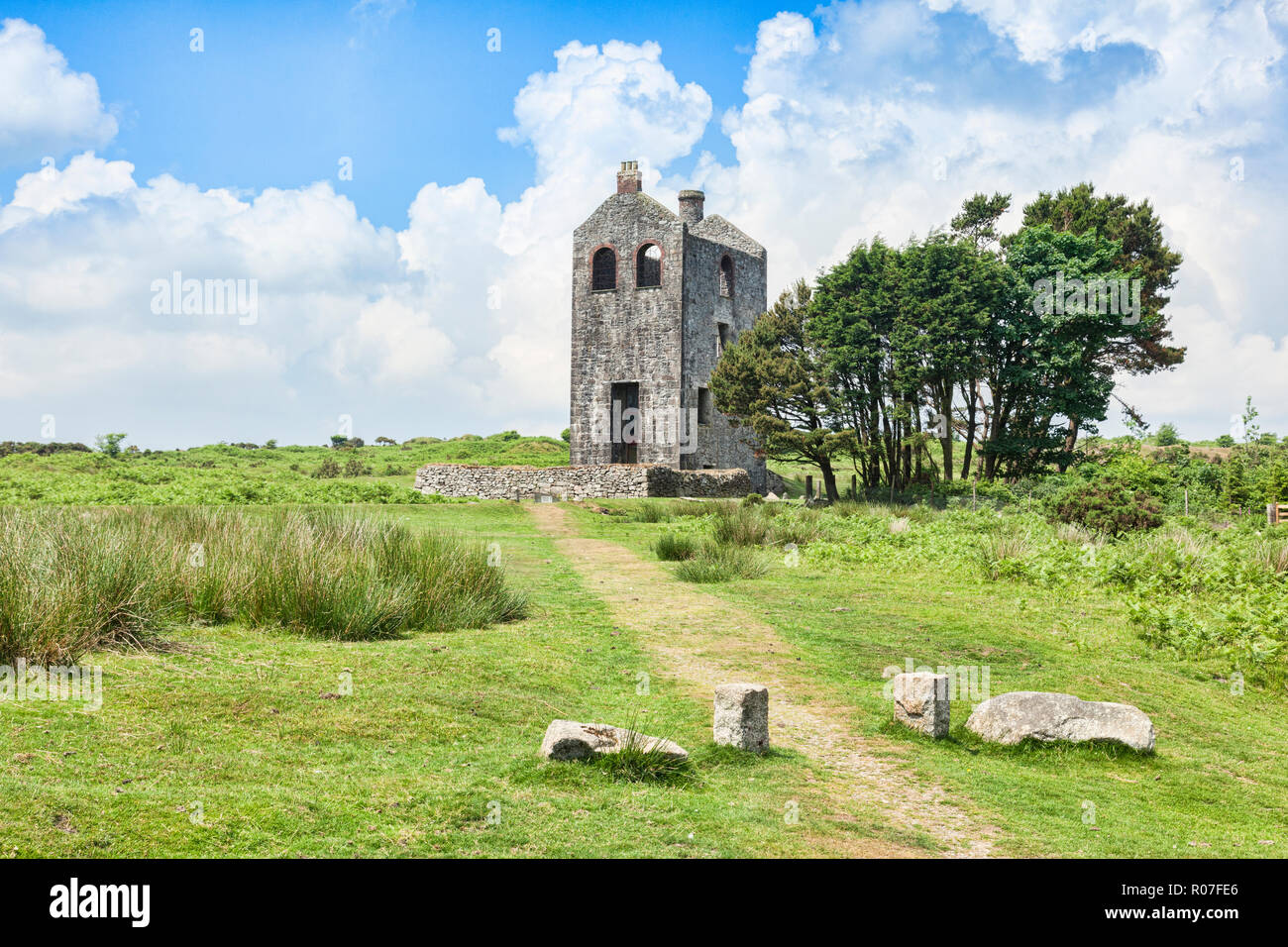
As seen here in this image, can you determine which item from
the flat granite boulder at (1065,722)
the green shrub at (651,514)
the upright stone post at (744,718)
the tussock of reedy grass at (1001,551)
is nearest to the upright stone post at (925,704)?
the flat granite boulder at (1065,722)

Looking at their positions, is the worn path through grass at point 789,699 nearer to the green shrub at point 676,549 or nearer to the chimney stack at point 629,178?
the green shrub at point 676,549

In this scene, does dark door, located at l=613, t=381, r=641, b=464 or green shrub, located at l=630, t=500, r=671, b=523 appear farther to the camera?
dark door, located at l=613, t=381, r=641, b=464

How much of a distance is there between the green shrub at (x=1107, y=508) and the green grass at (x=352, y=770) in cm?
1632

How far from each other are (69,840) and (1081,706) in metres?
A: 6.87

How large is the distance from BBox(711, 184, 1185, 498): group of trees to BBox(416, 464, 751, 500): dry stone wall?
3.00 metres

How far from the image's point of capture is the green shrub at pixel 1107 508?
2084cm

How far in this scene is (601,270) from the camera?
40.3 m

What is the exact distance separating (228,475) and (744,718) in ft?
90.3

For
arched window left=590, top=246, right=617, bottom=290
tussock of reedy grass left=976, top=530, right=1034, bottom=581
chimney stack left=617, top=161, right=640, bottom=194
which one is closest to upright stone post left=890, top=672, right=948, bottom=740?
tussock of reedy grass left=976, top=530, right=1034, bottom=581

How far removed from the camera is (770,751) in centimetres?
677

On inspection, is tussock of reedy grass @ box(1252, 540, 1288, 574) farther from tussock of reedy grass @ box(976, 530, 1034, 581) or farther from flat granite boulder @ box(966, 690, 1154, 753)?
flat granite boulder @ box(966, 690, 1154, 753)

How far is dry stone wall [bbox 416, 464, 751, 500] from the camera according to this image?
3278 centimetres
